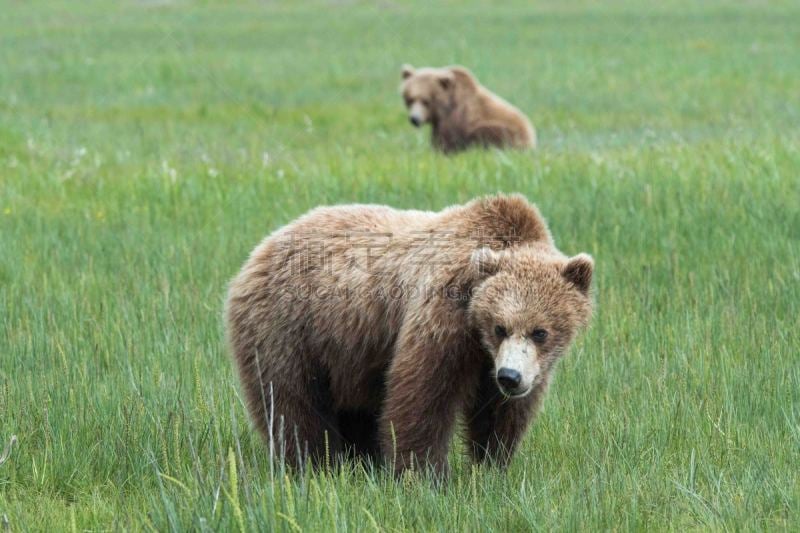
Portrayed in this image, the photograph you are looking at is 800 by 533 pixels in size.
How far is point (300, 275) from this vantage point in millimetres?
4633

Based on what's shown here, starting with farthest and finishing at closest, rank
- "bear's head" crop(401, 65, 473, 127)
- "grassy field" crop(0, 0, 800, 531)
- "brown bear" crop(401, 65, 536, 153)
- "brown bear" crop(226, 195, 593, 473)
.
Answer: "bear's head" crop(401, 65, 473, 127) → "brown bear" crop(401, 65, 536, 153) → "brown bear" crop(226, 195, 593, 473) → "grassy field" crop(0, 0, 800, 531)

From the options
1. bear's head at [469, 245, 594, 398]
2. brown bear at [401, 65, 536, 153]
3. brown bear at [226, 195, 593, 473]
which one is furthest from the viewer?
brown bear at [401, 65, 536, 153]

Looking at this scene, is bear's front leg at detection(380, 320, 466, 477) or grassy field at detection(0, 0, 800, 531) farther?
bear's front leg at detection(380, 320, 466, 477)

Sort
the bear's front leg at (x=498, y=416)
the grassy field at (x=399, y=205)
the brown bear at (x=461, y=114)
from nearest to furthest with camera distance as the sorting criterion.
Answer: the grassy field at (x=399, y=205) < the bear's front leg at (x=498, y=416) < the brown bear at (x=461, y=114)

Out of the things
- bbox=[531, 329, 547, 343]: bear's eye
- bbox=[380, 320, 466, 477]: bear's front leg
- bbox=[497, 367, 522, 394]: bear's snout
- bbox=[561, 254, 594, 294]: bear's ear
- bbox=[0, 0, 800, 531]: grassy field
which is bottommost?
bbox=[0, 0, 800, 531]: grassy field

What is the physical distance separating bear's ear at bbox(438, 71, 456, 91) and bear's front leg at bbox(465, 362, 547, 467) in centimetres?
906

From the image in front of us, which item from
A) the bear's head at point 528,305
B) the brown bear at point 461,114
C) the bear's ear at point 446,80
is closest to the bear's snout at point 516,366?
the bear's head at point 528,305

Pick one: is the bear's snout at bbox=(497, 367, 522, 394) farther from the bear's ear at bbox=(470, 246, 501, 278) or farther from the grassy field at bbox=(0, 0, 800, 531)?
the bear's ear at bbox=(470, 246, 501, 278)

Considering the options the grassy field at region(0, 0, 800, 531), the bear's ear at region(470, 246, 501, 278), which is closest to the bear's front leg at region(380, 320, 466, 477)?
the grassy field at region(0, 0, 800, 531)

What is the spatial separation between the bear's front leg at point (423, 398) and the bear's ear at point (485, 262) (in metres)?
0.27

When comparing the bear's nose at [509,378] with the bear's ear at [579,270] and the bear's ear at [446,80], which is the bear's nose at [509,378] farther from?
the bear's ear at [446,80]

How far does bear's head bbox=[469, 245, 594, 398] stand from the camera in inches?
159

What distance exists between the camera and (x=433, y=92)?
13273 mm

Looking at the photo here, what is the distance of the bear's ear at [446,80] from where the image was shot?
13.2 m
